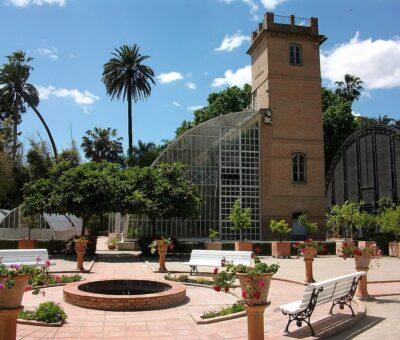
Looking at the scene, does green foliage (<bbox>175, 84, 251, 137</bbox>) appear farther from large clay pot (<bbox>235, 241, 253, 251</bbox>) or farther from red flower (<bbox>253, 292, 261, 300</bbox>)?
red flower (<bbox>253, 292, 261, 300</bbox>)

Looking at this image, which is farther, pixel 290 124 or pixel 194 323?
pixel 290 124

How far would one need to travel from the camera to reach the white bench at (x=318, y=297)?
741 cm

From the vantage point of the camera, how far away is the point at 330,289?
8.18 metres

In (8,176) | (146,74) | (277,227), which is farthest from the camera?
(146,74)

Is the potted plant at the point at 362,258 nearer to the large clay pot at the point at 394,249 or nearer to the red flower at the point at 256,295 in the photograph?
the red flower at the point at 256,295

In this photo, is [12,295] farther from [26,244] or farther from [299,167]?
[299,167]

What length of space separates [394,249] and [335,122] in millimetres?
23357

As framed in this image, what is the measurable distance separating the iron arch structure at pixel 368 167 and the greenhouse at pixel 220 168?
1295 centimetres

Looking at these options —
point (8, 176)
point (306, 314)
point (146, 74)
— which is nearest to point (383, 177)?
point (146, 74)

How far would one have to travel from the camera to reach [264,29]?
102 feet

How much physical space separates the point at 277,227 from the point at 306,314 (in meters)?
18.9

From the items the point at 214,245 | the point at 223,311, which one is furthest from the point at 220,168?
the point at 223,311

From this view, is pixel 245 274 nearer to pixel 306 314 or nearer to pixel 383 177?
pixel 306 314

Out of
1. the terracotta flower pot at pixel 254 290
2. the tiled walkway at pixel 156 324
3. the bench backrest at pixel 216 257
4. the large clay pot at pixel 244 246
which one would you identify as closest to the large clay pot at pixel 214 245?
the large clay pot at pixel 244 246
